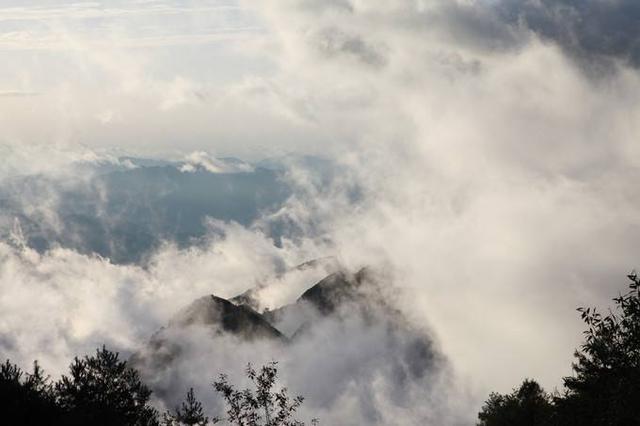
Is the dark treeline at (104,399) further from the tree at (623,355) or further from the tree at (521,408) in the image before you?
the tree at (521,408)

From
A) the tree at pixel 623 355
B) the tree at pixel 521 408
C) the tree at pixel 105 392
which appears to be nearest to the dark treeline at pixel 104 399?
the tree at pixel 105 392

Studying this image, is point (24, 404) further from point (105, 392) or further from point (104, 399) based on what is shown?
point (105, 392)

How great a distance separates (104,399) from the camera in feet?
227

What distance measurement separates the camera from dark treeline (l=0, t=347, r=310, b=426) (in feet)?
188

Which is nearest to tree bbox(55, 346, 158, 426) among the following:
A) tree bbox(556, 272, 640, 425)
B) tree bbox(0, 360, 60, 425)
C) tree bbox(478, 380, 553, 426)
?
tree bbox(0, 360, 60, 425)

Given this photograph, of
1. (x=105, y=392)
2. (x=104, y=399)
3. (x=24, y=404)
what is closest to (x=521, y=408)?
(x=105, y=392)

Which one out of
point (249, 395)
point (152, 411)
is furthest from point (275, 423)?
point (152, 411)

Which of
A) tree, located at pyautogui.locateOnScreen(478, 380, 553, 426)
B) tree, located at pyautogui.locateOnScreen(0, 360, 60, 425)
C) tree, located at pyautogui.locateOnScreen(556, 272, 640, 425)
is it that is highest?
tree, located at pyautogui.locateOnScreen(556, 272, 640, 425)

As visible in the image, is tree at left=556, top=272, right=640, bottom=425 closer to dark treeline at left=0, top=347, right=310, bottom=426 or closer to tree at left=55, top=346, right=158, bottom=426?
dark treeline at left=0, top=347, right=310, bottom=426

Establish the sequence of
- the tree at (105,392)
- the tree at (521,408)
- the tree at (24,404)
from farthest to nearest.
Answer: the tree at (521,408) < the tree at (105,392) < the tree at (24,404)

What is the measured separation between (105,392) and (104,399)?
1.39 meters

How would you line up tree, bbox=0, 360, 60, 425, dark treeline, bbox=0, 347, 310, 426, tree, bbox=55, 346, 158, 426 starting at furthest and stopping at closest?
tree, bbox=55, 346, 158, 426 < dark treeline, bbox=0, 347, 310, 426 < tree, bbox=0, 360, 60, 425

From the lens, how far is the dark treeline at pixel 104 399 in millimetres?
57188

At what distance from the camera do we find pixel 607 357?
4112 cm
